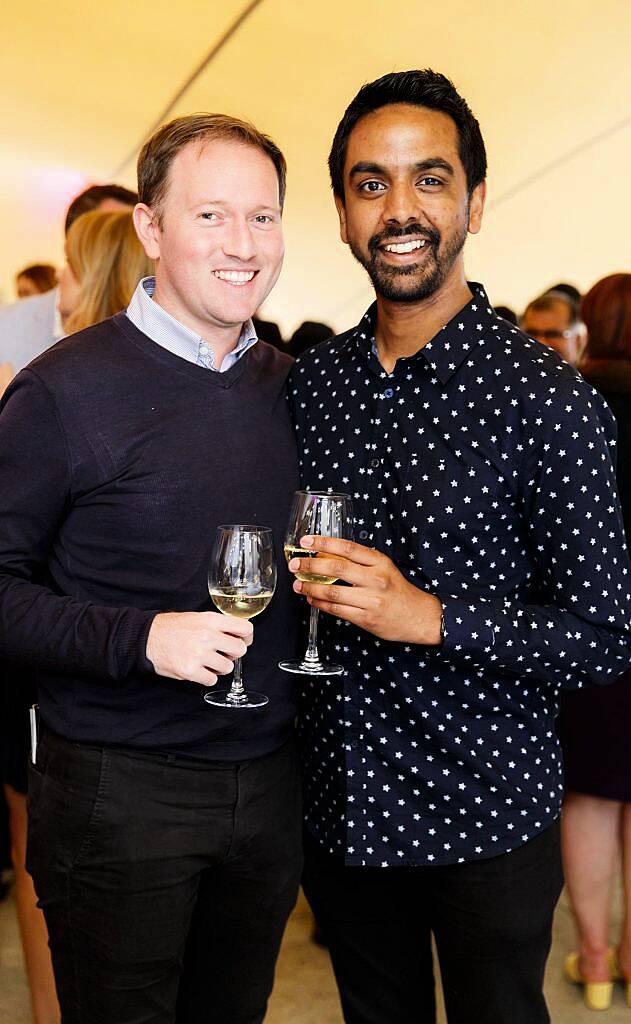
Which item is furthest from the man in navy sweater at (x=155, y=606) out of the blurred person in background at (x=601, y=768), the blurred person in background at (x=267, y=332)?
the blurred person in background at (x=267, y=332)

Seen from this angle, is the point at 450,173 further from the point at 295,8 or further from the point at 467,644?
the point at 295,8

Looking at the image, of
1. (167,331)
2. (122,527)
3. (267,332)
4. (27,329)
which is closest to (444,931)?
(122,527)

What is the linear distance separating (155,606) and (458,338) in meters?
0.67

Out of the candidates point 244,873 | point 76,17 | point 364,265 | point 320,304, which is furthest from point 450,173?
point 320,304

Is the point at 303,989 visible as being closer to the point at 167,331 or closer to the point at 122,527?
the point at 122,527

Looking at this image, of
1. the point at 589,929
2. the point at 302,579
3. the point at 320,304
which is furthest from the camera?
the point at 320,304

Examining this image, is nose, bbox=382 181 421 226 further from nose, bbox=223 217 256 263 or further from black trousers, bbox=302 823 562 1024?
black trousers, bbox=302 823 562 1024

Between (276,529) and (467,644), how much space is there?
1.21ft

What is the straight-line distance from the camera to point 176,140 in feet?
5.39

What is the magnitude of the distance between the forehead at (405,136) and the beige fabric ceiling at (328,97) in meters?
4.71

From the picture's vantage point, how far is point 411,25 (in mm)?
6461

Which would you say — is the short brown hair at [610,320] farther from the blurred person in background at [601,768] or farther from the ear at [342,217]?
the ear at [342,217]

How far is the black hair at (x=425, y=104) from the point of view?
68.5 inches

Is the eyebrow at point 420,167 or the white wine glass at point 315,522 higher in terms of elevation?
the eyebrow at point 420,167
